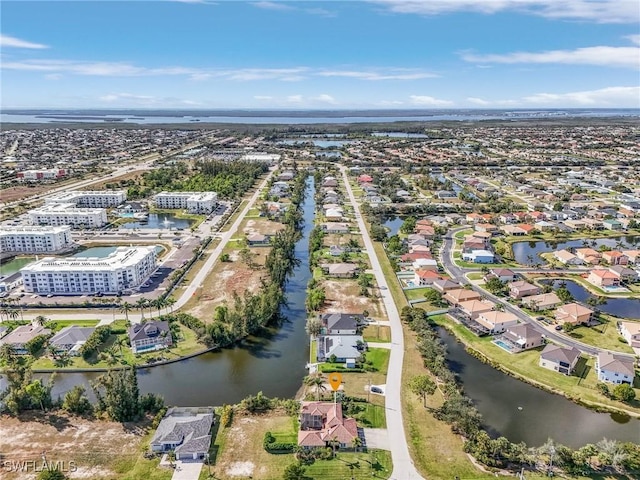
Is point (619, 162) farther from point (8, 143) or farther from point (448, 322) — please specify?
point (8, 143)

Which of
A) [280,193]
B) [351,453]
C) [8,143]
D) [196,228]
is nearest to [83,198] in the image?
[196,228]

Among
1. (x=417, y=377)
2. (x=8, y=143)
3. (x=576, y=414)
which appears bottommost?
(x=576, y=414)

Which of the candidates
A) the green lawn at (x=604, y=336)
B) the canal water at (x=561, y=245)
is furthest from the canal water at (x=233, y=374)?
the canal water at (x=561, y=245)

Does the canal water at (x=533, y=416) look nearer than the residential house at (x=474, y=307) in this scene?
Yes

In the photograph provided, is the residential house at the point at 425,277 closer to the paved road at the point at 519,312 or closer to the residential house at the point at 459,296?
the paved road at the point at 519,312

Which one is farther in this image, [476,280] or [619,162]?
[619,162]

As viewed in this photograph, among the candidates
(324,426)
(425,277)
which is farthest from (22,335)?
(425,277)

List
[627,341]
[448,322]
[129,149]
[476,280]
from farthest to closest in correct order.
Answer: [129,149], [476,280], [448,322], [627,341]
